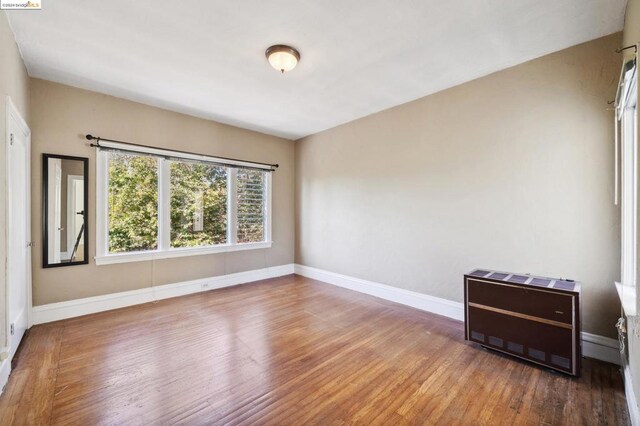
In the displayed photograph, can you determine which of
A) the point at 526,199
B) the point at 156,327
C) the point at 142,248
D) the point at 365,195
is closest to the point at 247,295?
the point at 156,327

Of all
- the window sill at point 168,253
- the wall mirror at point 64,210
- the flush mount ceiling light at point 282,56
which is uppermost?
the flush mount ceiling light at point 282,56

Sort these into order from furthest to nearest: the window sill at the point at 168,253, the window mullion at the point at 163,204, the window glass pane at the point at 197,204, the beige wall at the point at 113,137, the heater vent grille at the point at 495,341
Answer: the window glass pane at the point at 197,204 < the window mullion at the point at 163,204 < the window sill at the point at 168,253 < the beige wall at the point at 113,137 < the heater vent grille at the point at 495,341

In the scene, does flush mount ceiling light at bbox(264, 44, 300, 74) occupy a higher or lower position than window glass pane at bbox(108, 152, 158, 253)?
higher

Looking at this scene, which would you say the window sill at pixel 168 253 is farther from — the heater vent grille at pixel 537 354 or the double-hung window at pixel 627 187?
the double-hung window at pixel 627 187

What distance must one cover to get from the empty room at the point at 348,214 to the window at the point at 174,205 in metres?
0.03

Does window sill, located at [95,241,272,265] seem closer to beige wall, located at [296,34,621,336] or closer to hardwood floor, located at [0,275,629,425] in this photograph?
hardwood floor, located at [0,275,629,425]

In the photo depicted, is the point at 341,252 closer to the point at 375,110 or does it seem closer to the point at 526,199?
the point at 375,110

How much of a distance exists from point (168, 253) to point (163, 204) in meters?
0.75

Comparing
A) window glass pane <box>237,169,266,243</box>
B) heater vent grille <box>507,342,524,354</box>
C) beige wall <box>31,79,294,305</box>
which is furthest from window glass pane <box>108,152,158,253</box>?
heater vent grille <box>507,342,524,354</box>

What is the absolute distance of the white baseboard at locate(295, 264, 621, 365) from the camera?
7.72 feet

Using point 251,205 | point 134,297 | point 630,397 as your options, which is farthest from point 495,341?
point 134,297

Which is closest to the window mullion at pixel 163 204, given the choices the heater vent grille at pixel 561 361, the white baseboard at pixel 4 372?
the white baseboard at pixel 4 372

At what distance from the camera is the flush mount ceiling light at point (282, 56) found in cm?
253

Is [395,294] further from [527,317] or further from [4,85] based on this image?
[4,85]
